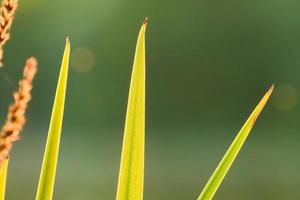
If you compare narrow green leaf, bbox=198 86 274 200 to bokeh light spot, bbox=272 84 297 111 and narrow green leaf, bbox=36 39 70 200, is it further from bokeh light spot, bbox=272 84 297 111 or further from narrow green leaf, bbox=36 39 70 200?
bokeh light spot, bbox=272 84 297 111

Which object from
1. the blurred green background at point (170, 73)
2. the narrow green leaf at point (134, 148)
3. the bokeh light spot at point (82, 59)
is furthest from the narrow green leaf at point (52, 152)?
the bokeh light spot at point (82, 59)

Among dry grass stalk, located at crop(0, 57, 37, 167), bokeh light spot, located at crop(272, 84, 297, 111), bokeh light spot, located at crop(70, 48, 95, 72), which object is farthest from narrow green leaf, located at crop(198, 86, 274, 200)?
bokeh light spot, located at crop(272, 84, 297, 111)

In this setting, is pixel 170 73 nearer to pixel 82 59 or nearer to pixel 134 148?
pixel 82 59

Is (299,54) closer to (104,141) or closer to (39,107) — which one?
(104,141)

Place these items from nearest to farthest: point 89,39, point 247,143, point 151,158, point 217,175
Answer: point 217,175 → point 151,158 → point 89,39 → point 247,143

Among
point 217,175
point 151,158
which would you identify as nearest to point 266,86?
point 151,158

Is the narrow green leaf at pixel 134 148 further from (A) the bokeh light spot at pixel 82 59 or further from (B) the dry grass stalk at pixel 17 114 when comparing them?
(A) the bokeh light spot at pixel 82 59
